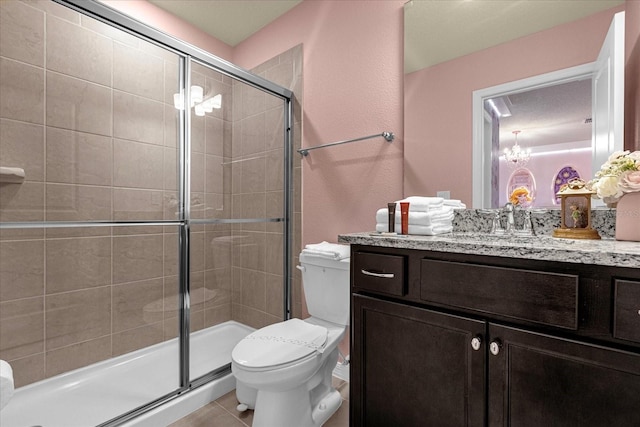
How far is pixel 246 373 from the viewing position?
1307 millimetres

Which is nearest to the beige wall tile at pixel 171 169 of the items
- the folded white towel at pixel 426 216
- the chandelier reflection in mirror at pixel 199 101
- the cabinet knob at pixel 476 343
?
the chandelier reflection in mirror at pixel 199 101

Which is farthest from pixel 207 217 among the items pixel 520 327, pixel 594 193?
pixel 594 193

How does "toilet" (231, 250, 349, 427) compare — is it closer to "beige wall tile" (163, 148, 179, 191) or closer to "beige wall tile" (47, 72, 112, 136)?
"beige wall tile" (163, 148, 179, 191)

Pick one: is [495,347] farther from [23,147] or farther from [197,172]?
[23,147]

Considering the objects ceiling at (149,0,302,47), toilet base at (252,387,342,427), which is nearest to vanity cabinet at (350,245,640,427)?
toilet base at (252,387,342,427)

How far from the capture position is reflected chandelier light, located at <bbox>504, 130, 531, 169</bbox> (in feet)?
4.45

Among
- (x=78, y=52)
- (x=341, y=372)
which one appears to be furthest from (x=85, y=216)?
(x=341, y=372)

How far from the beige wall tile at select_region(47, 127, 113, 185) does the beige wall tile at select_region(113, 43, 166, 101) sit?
37 cm

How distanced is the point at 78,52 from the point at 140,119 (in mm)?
444

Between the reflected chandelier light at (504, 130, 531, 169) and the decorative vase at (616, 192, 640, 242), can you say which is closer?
the decorative vase at (616, 192, 640, 242)

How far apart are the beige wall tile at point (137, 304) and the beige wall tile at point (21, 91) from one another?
1.09 m

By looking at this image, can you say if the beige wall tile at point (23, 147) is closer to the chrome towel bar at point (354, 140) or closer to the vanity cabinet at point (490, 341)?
the chrome towel bar at point (354, 140)

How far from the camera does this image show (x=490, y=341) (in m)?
0.88

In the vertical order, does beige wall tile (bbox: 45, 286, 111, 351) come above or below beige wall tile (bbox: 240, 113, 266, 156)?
below
